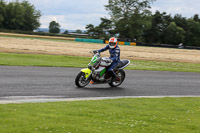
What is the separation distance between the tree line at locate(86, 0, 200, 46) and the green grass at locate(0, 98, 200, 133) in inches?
2410

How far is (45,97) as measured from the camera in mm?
9023

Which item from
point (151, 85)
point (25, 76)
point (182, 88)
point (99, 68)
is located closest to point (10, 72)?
point (25, 76)

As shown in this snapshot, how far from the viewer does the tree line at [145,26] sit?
79.6 meters

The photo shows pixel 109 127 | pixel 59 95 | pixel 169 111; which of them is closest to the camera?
pixel 109 127

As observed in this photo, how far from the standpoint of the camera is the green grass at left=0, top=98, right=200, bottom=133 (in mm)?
5435

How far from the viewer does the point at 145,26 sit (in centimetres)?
8088

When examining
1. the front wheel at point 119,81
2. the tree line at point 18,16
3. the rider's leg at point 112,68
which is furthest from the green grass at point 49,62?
the tree line at point 18,16

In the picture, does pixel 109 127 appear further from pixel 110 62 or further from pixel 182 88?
pixel 182 88

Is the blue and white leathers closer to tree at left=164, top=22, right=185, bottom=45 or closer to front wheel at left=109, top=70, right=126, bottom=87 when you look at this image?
front wheel at left=109, top=70, right=126, bottom=87

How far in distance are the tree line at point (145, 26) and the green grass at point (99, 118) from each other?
6121 cm

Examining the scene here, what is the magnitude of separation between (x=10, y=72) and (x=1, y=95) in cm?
469

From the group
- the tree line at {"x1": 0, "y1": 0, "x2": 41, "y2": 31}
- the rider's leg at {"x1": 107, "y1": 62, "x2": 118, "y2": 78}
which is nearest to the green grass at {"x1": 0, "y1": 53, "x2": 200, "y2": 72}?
the rider's leg at {"x1": 107, "y1": 62, "x2": 118, "y2": 78}

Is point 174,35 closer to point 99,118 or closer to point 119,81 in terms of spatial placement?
point 119,81

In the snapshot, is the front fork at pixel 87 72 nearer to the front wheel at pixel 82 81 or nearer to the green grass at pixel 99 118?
the front wheel at pixel 82 81
